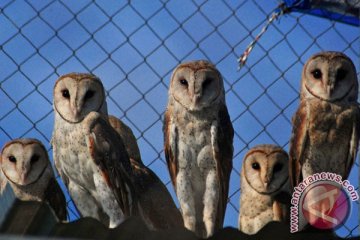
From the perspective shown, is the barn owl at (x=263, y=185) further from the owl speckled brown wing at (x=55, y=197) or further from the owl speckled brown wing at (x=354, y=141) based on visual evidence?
the owl speckled brown wing at (x=55, y=197)

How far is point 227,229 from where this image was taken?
2504 mm

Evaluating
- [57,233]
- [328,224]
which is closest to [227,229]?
[57,233]

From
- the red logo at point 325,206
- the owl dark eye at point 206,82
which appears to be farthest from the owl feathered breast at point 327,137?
the owl dark eye at point 206,82

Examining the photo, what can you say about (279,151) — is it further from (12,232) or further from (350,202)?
(12,232)

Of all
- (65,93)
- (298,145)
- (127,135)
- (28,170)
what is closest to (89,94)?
(65,93)

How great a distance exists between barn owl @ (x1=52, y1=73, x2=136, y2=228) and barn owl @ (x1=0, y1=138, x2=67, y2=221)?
7 cm

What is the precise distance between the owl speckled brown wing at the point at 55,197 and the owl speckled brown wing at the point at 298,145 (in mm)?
Result: 837

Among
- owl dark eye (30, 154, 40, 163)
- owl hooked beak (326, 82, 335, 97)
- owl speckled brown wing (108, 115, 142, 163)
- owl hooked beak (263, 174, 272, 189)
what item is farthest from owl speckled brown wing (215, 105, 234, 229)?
owl dark eye (30, 154, 40, 163)

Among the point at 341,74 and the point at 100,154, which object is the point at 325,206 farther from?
the point at 100,154

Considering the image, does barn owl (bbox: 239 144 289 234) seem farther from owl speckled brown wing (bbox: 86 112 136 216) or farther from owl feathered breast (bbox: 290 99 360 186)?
owl speckled brown wing (bbox: 86 112 136 216)

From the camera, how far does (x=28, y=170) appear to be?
139 inches

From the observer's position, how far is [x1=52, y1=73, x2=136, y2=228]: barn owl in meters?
3.47

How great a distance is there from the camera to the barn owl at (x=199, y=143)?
11.8 feet

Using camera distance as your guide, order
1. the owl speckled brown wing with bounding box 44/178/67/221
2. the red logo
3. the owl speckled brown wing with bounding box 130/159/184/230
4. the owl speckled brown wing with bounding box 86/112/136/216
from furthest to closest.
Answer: the owl speckled brown wing with bounding box 130/159/184/230
the owl speckled brown wing with bounding box 44/178/67/221
the owl speckled brown wing with bounding box 86/112/136/216
the red logo
